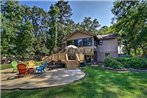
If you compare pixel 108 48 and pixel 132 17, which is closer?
pixel 132 17

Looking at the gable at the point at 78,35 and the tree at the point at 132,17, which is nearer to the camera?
the tree at the point at 132,17

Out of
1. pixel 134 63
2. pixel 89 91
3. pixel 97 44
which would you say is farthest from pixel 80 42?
pixel 89 91

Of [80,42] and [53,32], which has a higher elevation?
[53,32]

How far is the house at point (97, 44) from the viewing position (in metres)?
24.3

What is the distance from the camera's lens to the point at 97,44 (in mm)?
26266

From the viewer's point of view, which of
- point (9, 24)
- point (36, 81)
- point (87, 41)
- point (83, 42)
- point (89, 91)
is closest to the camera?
point (89, 91)

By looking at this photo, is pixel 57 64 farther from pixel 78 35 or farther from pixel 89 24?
pixel 89 24

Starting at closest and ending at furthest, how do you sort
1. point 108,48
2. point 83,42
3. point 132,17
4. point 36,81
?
point 36,81, point 132,17, point 108,48, point 83,42

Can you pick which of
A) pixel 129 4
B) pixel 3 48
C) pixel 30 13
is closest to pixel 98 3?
pixel 129 4

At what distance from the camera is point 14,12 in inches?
1211

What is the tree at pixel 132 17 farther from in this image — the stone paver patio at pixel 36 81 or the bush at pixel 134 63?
the stone paver patio at pixel 36 81

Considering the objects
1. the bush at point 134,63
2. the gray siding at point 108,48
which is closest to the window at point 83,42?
the gray siding at point 108,48

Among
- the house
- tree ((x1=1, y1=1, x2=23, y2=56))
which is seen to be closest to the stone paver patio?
the house

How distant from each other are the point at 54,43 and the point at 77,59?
2007 cm
